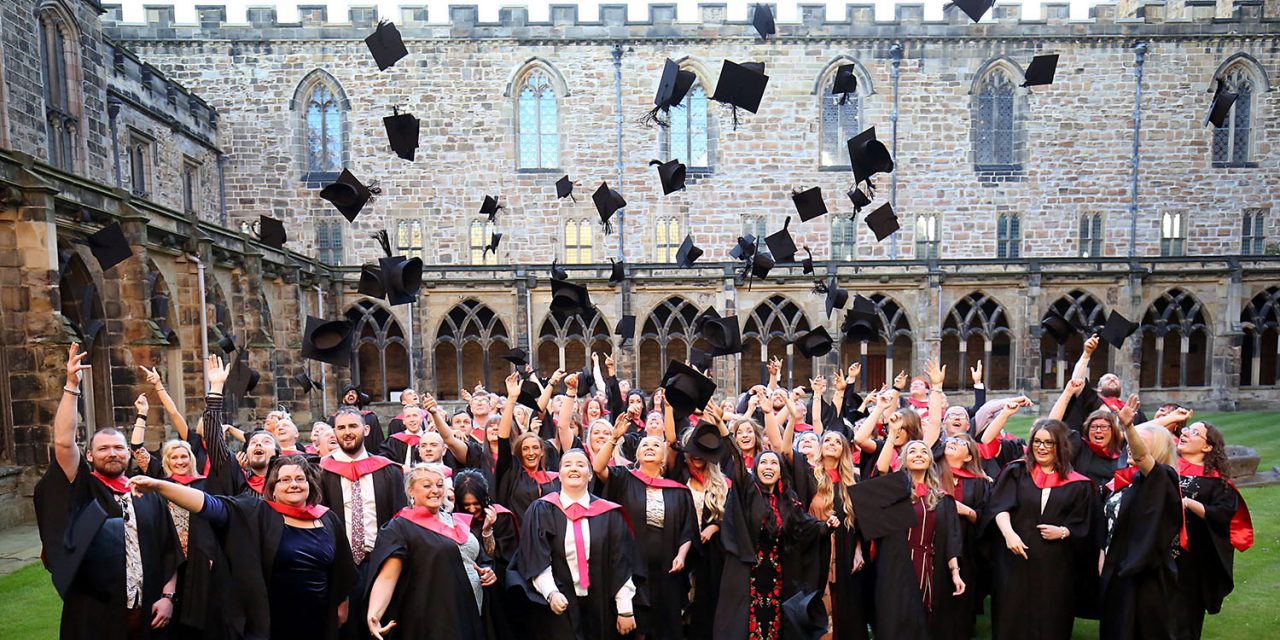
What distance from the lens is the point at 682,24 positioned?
2425 cm

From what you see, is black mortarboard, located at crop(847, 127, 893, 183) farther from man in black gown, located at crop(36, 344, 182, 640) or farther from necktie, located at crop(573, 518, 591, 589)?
man in black gown, located at crop(36, 344, 182, 640)

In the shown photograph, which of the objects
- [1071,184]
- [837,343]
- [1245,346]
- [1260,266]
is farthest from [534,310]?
[1245,346]

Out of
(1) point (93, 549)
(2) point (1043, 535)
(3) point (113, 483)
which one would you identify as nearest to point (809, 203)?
(2) point (1043, 535)

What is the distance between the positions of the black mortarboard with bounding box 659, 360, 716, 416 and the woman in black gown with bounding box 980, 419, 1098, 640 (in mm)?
2113

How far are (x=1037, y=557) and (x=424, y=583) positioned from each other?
12.9ft

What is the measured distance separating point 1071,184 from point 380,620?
27489 mm

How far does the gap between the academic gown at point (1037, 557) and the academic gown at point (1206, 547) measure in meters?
0.55

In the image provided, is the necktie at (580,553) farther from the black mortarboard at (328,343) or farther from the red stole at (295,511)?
the black mortarboard at (328,343)

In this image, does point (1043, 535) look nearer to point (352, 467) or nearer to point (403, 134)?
point (352, 467)

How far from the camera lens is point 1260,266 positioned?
21.5m

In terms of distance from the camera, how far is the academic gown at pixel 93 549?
155 inches

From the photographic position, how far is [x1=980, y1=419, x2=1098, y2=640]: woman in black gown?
4934 millimetres

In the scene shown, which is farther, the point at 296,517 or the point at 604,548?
the point at 604,548

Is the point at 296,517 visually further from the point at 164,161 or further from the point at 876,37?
the point at 876,37
